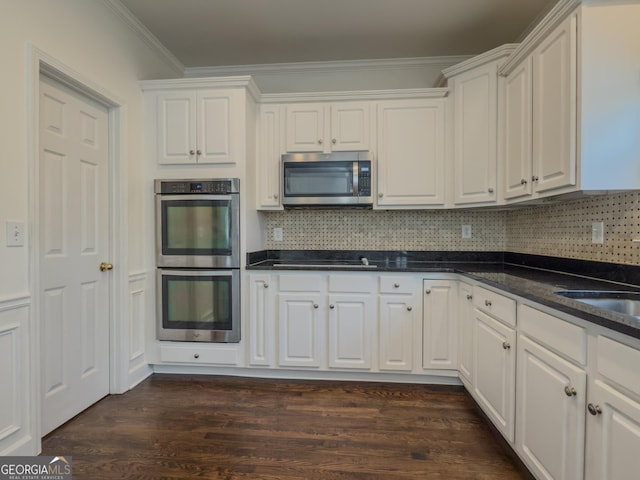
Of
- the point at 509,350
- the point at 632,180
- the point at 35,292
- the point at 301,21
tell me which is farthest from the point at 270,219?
the point at 632,180

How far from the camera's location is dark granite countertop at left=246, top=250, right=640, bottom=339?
1.16 metres

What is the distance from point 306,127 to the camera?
2.78m

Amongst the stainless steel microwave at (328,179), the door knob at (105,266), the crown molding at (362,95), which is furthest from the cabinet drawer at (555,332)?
the door knob at (105,266)

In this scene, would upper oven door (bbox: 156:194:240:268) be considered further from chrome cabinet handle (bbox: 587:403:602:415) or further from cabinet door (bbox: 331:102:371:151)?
chrome cabinet handle (bbox: 587:403:602:415)

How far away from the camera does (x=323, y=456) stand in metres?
1.73

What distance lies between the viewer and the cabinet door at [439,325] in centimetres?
245

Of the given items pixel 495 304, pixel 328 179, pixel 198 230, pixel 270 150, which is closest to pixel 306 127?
pixel 270 150

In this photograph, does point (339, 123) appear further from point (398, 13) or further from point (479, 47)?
point (479, 47)

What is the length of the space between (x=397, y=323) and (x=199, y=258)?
5.13 ft

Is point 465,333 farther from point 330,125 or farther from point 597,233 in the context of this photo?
point 330,125

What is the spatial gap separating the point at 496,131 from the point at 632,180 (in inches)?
38.2

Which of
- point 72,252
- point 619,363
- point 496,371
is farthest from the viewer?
point 72,252

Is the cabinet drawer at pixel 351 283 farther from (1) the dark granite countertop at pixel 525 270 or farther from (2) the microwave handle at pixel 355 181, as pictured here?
(2) the microwave handle at pixel 355 181

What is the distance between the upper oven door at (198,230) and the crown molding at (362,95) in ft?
3.09
